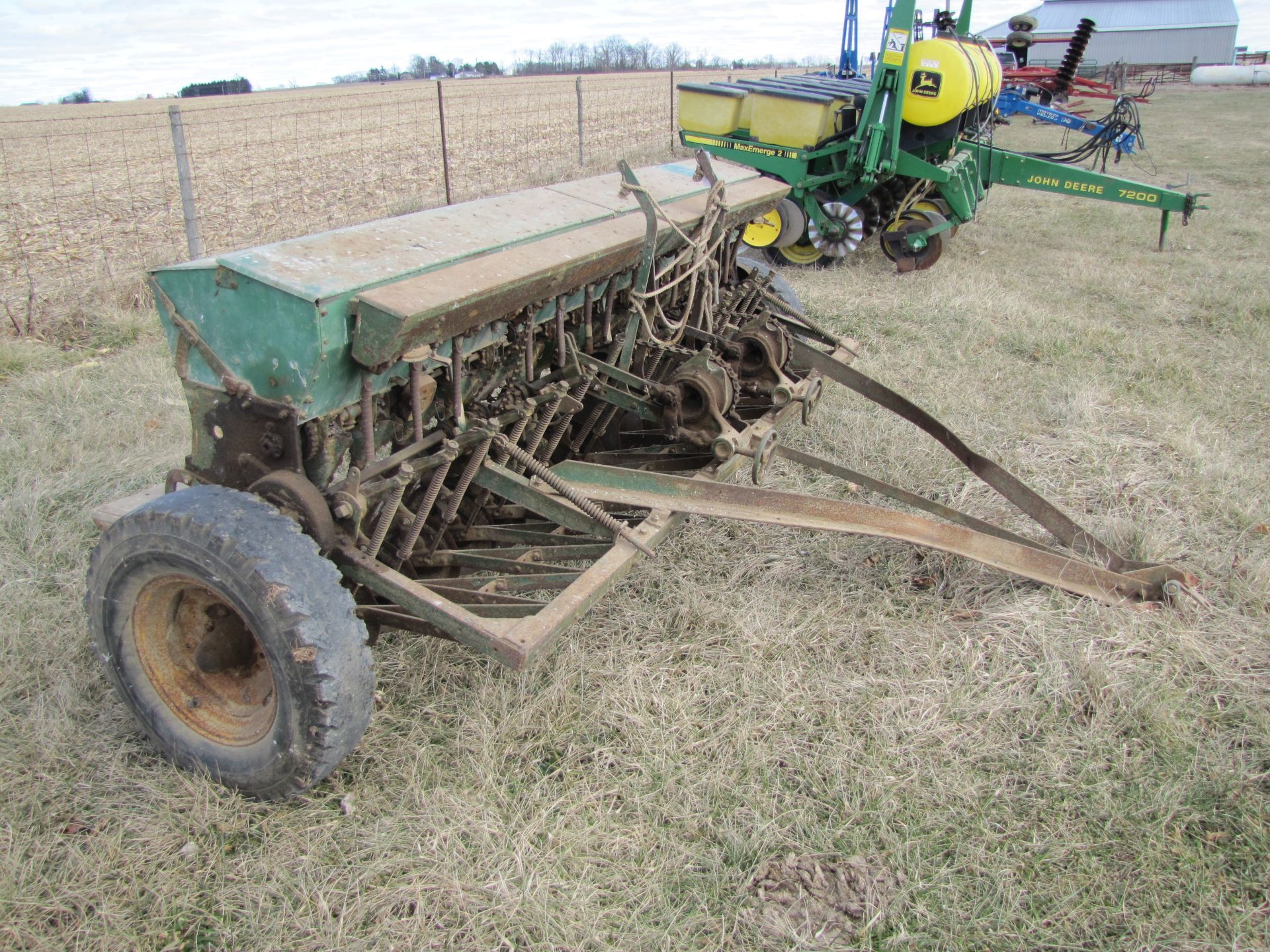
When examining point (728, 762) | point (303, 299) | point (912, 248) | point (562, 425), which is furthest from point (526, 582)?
point (912, 248)

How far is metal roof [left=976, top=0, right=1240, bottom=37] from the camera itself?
45750mm

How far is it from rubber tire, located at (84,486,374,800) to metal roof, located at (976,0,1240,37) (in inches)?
2097

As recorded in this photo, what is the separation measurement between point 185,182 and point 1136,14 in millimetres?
57581

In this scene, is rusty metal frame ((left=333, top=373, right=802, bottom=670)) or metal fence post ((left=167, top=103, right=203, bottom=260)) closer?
rusty metal frame ((left=333, top=373, right=802, bottom=670))

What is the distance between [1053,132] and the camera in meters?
18.7

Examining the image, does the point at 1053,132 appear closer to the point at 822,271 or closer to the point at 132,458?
the point at 822,271

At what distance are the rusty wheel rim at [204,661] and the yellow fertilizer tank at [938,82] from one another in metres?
6.32

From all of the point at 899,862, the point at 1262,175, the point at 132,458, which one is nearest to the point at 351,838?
the point at 899,862

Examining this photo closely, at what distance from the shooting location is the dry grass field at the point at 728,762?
1916 millimetres

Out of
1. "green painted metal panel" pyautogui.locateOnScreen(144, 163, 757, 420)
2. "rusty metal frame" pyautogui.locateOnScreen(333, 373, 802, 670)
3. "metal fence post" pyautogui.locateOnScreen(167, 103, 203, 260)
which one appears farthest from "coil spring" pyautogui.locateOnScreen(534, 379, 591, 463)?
"metal fence post" pyautogui.locateOnScreen(167, 103, 203, 260)

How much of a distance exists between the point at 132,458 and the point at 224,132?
59.1 ft

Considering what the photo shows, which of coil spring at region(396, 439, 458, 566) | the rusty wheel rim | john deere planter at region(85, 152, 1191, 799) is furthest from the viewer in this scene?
Result: coil spring at region(396, 439, 458, 566)

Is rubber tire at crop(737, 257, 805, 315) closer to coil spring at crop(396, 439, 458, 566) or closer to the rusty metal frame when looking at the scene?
the rusty metal frame

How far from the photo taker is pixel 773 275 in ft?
13.5
